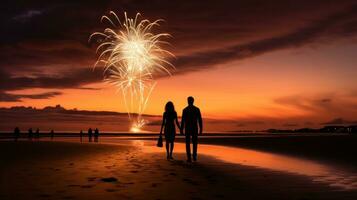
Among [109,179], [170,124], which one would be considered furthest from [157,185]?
[170,124]

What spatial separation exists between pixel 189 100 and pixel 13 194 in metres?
9.58

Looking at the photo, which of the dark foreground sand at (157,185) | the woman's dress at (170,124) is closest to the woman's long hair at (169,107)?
the woman's dress at (170,124)

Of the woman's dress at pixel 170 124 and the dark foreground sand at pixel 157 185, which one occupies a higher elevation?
the woman's dress at pixel 170 124

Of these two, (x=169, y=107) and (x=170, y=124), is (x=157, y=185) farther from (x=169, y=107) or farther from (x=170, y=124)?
(x=169, y=107)

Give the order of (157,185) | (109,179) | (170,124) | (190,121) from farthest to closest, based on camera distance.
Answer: (170,124) < (190,121) < (109,179) < (157,185)

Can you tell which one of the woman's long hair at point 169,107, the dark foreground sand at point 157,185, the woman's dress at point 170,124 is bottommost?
the dark foreground sand at point 157,185

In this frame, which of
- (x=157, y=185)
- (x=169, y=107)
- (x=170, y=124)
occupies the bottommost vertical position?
(x=157, y=185)

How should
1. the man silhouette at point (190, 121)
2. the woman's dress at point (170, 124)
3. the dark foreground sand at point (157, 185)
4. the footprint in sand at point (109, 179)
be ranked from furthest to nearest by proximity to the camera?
the woman's dress at point (170, 124) → the man silhouette at point (190, 121) → the footprint in sand at point (109, 179) → the dark foreground sand at point (157, 185)

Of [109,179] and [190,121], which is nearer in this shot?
[109,179]

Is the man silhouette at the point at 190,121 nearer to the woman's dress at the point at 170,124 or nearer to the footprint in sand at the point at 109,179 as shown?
the woman's dress at the point at 170,124

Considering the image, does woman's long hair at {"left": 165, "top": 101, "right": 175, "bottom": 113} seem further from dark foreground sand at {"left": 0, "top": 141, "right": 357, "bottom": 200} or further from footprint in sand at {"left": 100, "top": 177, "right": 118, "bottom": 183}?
footprint in sand at {"left": 100, "top": 177, "right": 118, "bottom": 183}

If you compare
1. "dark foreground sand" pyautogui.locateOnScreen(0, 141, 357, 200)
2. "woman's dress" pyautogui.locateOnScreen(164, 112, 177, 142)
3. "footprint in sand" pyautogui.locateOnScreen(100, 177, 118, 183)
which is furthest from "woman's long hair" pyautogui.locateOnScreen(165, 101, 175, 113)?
"footprint in sand" pyautogui.locateOnScreen(100, 177, 118, 183)

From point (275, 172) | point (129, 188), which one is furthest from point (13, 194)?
point (275, 172)

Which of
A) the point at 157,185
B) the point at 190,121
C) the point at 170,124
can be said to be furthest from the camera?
the point at 170,124
